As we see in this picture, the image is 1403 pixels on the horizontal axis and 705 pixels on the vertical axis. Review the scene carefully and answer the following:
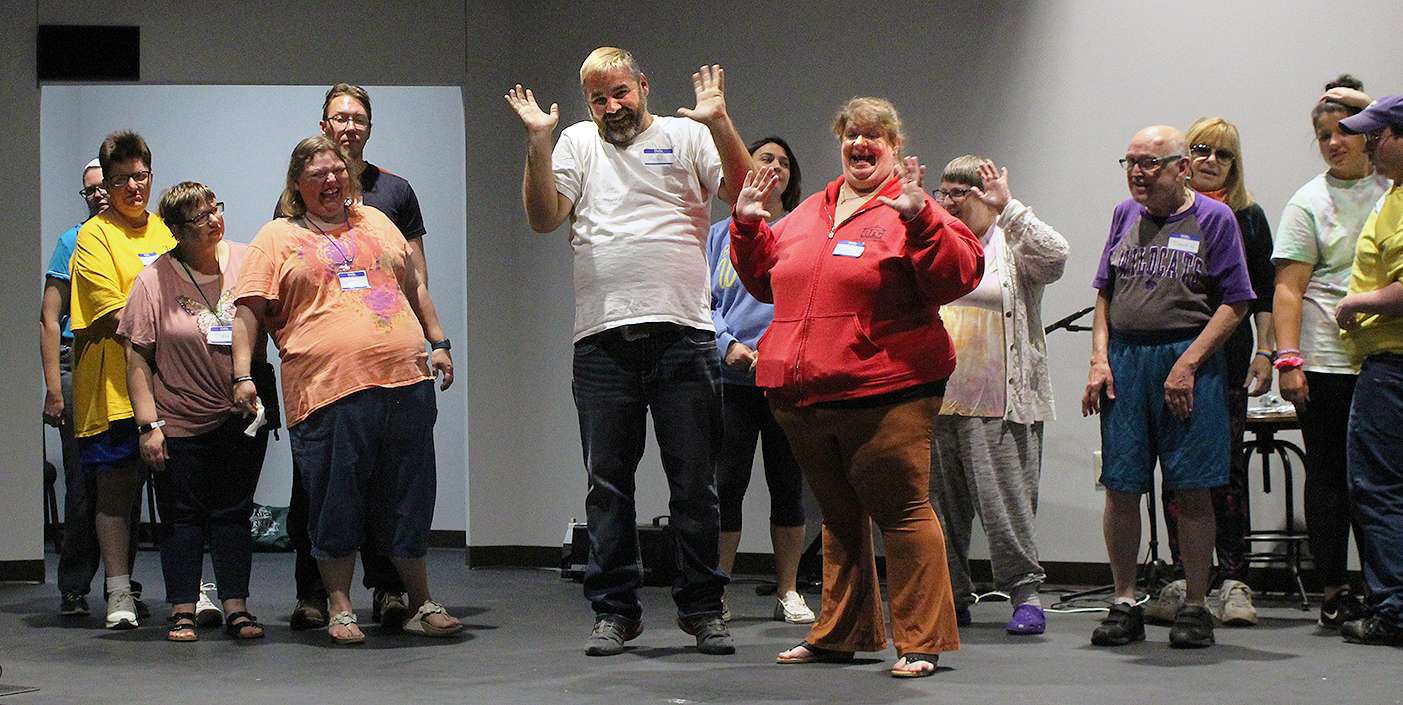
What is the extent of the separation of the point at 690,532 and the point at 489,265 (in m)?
2.83

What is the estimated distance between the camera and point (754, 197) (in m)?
3.62

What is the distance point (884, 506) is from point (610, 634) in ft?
2.89

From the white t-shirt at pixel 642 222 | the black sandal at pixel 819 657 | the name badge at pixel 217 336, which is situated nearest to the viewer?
the black sandal at pixel 819 657

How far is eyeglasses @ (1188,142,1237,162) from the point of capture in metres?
4.77

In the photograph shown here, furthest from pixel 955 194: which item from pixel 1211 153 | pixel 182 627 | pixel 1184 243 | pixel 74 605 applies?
pixel 74 605

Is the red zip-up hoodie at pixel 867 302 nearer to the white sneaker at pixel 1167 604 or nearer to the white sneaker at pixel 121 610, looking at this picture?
the white sneaker at pixel 1167 604

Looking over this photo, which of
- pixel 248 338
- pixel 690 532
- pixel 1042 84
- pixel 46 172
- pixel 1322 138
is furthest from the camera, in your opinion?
pixel 46 172

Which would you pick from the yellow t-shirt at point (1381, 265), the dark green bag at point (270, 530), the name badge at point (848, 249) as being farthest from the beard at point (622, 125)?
the dark green bag at point (270, 530)

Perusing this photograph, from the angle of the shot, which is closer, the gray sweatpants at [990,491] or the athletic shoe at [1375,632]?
the athletic shoe at [1375,632]

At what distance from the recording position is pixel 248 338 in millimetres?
4250

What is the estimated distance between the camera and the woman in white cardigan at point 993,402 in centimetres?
459

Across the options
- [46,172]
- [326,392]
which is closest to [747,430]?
[326,392]

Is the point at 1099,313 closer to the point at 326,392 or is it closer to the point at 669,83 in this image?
the point at 326,392

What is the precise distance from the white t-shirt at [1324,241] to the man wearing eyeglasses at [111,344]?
11.8 ft
